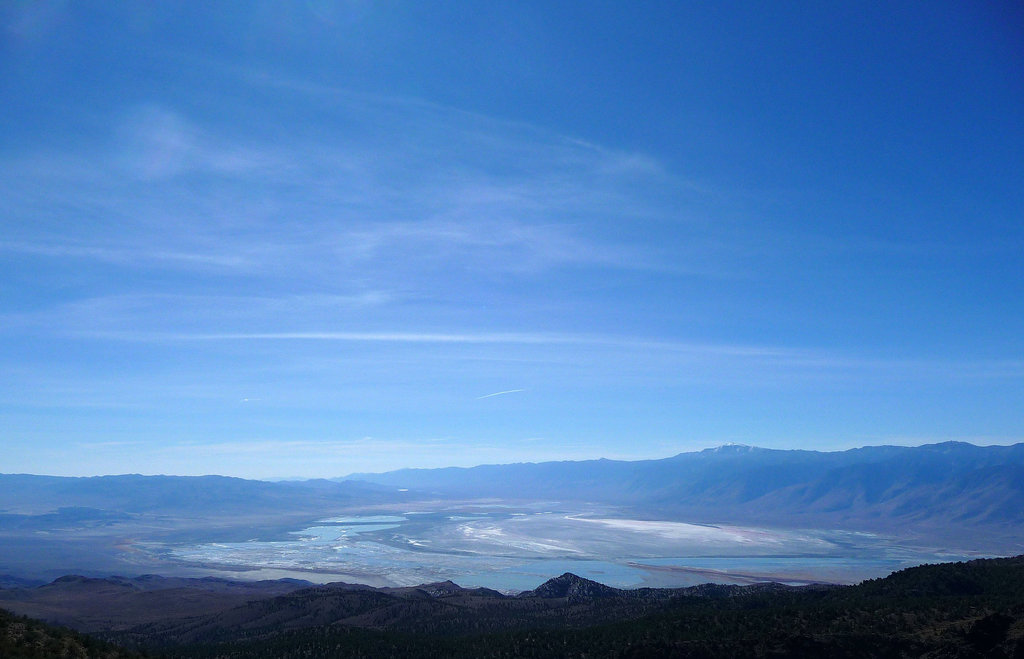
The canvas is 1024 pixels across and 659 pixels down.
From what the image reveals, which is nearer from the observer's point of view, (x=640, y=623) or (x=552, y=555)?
(x=640, y=623)

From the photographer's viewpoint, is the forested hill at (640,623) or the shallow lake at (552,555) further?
the shallow lake at (552,555)

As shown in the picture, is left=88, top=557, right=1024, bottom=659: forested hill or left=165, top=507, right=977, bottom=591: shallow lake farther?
left=165, top=507, right=977, bottom=591: shallow lake

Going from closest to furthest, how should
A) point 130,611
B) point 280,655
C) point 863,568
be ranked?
point 280,655, point 130,611, point 863,568

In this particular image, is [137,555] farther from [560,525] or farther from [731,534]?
[731,534]

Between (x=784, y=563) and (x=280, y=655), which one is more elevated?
(x=280, y=655)

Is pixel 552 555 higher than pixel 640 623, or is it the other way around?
pixel 640 623

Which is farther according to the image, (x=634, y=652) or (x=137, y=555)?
(x=137, y=555)

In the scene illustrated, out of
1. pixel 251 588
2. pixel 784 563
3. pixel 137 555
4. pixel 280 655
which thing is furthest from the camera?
pixel 137 555

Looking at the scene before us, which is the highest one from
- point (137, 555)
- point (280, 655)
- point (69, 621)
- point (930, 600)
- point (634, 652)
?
point (930, 600)

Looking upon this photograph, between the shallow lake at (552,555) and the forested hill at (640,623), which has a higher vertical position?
the forested hill at (640,623)

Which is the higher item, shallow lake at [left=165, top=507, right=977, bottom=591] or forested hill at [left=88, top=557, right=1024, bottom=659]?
forested hill at [left=88, top=557, right=1024, bottom=659]

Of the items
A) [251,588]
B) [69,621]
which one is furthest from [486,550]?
[69,621]
